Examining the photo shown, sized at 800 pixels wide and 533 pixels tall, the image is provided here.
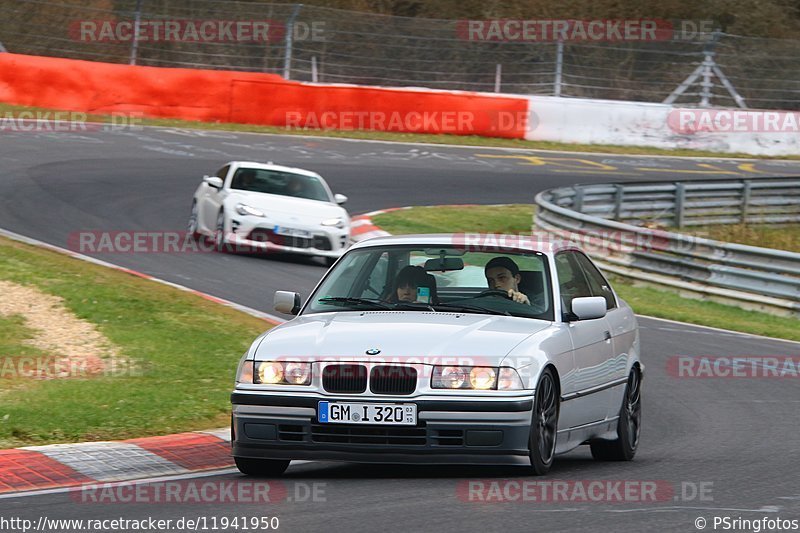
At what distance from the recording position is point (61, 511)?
675 centimetres

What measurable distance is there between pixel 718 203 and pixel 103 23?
1468 centimetres

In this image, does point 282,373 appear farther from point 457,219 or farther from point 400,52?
point 400,52

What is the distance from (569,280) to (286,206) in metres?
11.1

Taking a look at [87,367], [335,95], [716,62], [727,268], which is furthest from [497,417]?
[716,62]

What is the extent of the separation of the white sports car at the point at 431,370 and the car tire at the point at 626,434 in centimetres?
37

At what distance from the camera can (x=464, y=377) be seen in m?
7.39

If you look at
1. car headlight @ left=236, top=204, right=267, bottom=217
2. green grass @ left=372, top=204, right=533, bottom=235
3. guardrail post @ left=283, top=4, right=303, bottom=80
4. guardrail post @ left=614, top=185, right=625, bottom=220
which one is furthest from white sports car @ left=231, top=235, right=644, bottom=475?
guardrail post @ left=283, top=4, right=303, bottom=80

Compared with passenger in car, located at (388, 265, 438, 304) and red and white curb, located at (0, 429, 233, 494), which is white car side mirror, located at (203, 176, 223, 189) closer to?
red and white curb, located at (0, 429, 233, 494)

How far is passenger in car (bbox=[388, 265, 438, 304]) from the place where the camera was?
27.9 feet

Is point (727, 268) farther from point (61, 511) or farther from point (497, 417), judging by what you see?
point (61, 511)

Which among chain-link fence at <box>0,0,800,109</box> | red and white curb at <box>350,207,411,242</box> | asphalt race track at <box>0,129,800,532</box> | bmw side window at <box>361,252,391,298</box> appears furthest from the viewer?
chain-link fence at <box>0,0,800,109</box>

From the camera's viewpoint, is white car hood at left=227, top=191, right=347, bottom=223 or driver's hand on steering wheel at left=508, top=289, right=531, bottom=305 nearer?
driver's hand on steering wheel at left=508, top=289, right=531, bottom=305

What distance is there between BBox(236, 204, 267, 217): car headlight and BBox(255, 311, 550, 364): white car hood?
11.2 meters

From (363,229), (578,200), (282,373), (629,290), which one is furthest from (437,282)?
(578,200)
